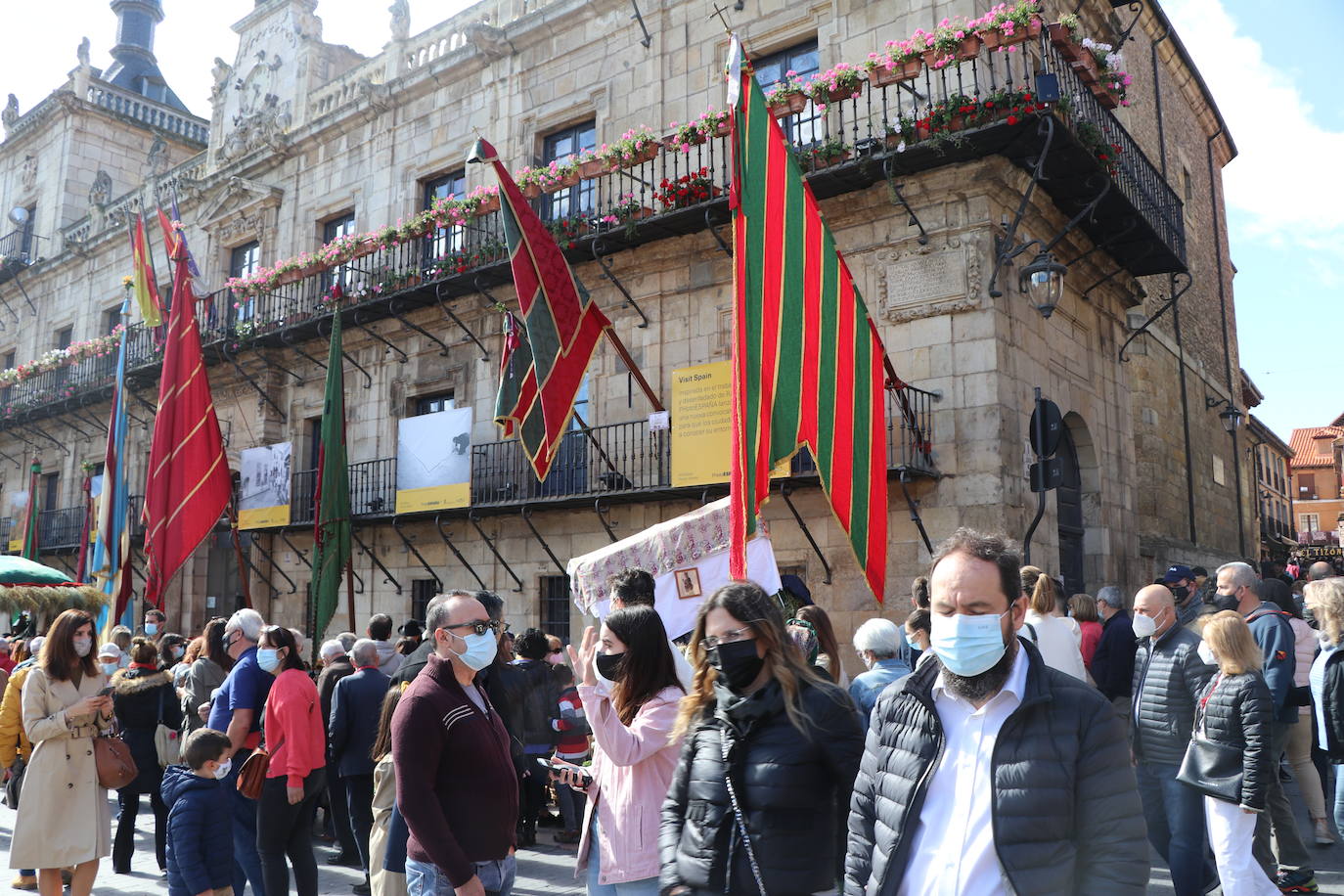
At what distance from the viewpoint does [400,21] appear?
17.7 meters

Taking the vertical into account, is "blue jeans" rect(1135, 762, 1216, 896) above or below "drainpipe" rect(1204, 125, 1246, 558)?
below

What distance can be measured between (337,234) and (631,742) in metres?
17.0

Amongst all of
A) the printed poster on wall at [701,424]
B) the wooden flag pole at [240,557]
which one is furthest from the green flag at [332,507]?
the printed poster on wall at [701,424]

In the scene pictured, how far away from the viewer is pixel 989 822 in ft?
7.34

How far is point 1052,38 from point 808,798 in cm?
1002

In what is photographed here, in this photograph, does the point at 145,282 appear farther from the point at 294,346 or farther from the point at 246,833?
the point at 246,833

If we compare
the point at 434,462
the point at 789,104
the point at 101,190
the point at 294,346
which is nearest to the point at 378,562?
the point at 434,462

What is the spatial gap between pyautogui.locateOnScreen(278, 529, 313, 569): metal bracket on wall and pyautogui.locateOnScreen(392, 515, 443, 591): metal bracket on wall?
6.78 feet

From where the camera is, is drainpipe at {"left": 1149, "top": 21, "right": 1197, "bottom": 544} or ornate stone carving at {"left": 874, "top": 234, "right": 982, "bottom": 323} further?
drainpipe at {"left": 1149, "top": 21, "right": 1197, "bottom": 544}

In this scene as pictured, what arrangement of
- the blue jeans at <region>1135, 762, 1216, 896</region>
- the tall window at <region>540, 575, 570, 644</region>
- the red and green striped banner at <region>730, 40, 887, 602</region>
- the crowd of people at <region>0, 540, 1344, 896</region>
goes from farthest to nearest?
the tall window at <region>540, 575, 570, 644</region> → the red and green striped banner at <region>730, 40, 887, 602</region> → the blue jeans at <region>1135, 762, 1216, 896</region> → the crowd of people at <region>0, 540, 1344, 896</region>

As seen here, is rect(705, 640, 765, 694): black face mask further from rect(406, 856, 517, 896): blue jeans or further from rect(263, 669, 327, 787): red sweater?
rect(263, 669, 327, 787): red sweater

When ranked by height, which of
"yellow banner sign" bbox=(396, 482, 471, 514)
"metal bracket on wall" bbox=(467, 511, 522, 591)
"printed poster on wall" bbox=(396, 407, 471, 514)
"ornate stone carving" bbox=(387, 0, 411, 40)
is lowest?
"metal bracket on wall" bbox=(467, 511, 522, 591)

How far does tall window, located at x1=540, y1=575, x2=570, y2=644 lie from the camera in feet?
45.8

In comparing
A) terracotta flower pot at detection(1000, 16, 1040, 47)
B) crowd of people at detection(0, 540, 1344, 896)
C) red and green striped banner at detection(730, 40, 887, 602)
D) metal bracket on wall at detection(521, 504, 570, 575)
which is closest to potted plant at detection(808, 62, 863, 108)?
terracotta flower pot at detection(1000, 16, 1040, 47)
